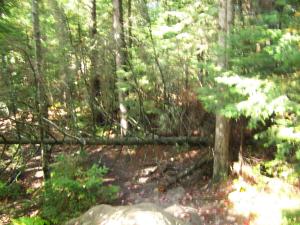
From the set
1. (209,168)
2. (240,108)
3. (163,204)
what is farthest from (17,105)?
(240,108)

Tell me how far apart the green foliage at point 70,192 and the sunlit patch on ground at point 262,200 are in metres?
3.81

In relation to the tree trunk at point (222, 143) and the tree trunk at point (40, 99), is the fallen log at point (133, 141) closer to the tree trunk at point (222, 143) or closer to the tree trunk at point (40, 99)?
the tree trunk at point (40, 99)

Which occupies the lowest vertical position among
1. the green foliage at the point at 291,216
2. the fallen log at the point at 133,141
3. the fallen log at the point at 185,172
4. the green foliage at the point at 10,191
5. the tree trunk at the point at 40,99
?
the green foliage at the point at 10,191

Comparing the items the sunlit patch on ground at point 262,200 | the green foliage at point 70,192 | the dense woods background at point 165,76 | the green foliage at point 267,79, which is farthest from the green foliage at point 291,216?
the green foliage at point 70,192

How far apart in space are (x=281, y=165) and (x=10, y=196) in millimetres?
9647

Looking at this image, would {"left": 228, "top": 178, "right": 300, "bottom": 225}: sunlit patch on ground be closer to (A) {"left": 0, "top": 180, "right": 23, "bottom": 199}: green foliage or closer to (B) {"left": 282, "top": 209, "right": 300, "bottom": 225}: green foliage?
(B) {"left": 282, "top": 209, "right": 300, "bottom": 225}: green foliage

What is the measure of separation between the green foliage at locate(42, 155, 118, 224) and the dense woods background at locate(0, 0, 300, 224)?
114 centimetres

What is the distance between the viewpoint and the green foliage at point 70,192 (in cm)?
987

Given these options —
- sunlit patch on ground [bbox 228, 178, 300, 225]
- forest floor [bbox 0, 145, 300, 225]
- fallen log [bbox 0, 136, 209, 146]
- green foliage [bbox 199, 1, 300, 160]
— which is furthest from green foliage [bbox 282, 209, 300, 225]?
fallen log [bbox 0, 136, 209, 146]

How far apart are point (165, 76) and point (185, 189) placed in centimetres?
425

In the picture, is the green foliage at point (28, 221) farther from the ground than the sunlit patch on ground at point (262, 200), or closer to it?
closer to it

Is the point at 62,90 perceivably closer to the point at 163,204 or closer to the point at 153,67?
the point at 153,67

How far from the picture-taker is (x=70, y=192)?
10180 mm

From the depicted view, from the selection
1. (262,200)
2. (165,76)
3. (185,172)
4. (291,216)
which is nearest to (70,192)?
(185,172)
